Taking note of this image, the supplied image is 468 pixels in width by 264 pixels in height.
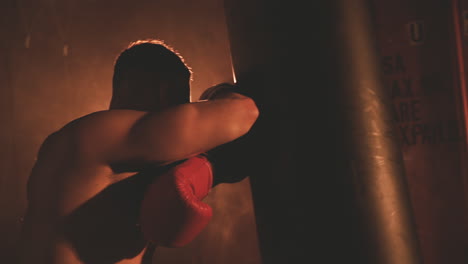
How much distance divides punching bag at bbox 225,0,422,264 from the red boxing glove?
19 cm

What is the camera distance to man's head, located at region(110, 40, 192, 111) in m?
0.84

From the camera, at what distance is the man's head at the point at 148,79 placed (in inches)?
32.9

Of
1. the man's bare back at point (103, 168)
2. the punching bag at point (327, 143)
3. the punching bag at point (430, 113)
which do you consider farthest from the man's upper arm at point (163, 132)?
the punching bag at point (430, 113)

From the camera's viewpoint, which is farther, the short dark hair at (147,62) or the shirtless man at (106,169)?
the short dark hair at (147,62)

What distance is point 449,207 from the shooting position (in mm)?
1623

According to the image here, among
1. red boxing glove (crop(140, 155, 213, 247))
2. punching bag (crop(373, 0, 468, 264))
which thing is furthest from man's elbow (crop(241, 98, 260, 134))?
punching bag (crop(373, 0, 468, 264))

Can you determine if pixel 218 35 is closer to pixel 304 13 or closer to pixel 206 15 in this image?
pixel 206 15

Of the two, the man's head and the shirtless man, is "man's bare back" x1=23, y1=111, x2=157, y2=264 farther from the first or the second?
the man's head

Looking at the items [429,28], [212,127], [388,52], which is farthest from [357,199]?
[429,28]

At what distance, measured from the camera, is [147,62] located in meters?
0.86

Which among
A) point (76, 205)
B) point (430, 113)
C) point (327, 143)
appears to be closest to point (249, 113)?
point (327, 143)

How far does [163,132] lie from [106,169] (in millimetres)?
142

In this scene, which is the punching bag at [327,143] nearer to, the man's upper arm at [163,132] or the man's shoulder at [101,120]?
the man's upper arm at [163,132]

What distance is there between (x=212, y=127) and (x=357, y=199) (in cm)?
34
